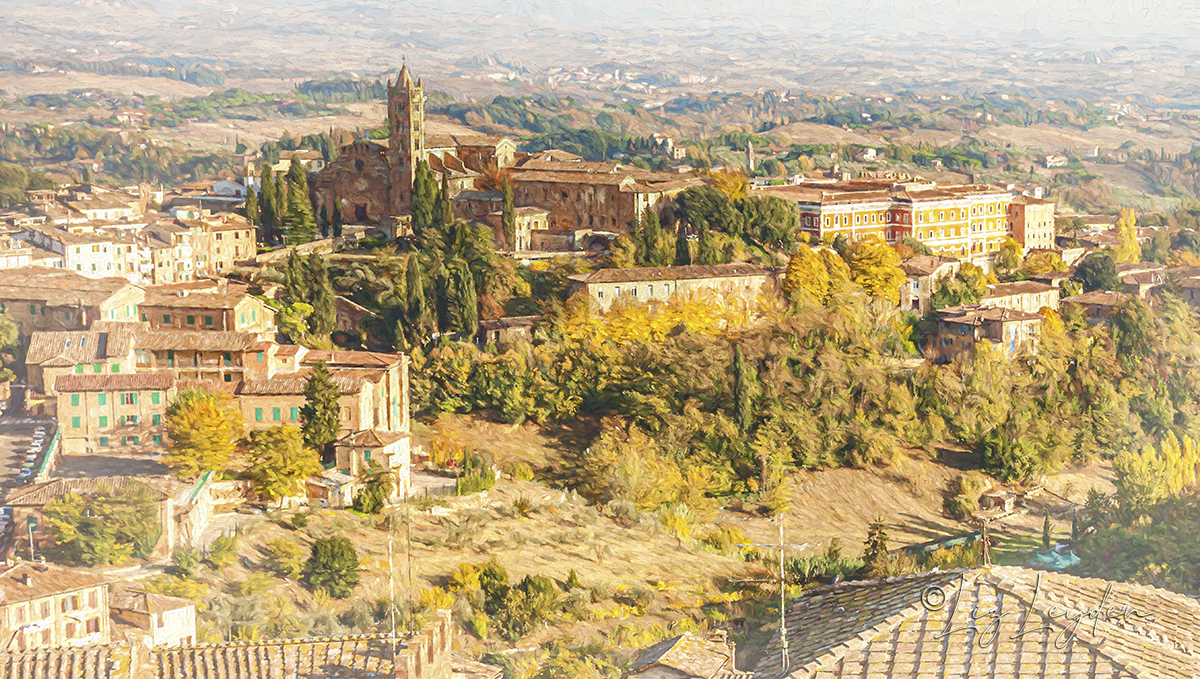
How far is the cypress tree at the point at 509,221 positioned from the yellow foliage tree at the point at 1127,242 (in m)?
16.3

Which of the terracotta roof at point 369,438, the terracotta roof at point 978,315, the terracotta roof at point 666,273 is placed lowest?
the terracotta roof at point 369,438

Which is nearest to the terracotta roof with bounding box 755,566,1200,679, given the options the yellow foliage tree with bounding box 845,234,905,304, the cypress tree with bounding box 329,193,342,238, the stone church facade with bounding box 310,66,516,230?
the yellow foliage tree with bounding box 845,234,905,304

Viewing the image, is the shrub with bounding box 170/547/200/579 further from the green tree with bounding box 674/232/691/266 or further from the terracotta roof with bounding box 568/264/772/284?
the green tree with bounding box 674/232/691/266

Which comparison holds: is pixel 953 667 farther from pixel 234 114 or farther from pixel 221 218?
pixel 234 114

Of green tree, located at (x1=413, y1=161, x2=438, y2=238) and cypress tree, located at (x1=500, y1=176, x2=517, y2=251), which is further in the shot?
cypress tree, located at (x1=500, y1=176, x2=517, y2=251)

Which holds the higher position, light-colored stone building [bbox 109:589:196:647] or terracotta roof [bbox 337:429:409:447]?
terracotta roof [bbox 337:429:409:447]

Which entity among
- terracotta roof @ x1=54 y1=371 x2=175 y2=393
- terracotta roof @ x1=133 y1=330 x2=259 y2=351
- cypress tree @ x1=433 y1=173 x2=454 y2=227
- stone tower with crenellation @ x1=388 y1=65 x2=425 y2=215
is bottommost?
terracotta roof @ x1=54 y1=371 x2=175 y2=393

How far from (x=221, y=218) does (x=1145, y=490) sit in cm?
1736

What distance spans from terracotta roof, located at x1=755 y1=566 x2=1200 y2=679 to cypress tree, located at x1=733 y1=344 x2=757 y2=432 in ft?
44.5

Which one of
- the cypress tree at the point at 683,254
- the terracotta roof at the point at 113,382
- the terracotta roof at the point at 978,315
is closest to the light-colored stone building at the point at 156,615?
the terracotta roof at the point at 113,382

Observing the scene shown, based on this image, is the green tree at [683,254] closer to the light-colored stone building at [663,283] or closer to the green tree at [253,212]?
the light-colored stone building at [663,283]

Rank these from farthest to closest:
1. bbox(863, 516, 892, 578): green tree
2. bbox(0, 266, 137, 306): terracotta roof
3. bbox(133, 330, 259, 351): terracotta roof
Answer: bbox(0, 266, 137, 306): terracotta roof, bbox(133, 330, 259, 351): terracotta roof, bbox(863, 516, 892, 578): green tree

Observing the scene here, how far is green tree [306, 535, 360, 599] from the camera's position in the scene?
55.1 ft

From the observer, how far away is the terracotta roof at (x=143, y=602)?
1437 centimetres
